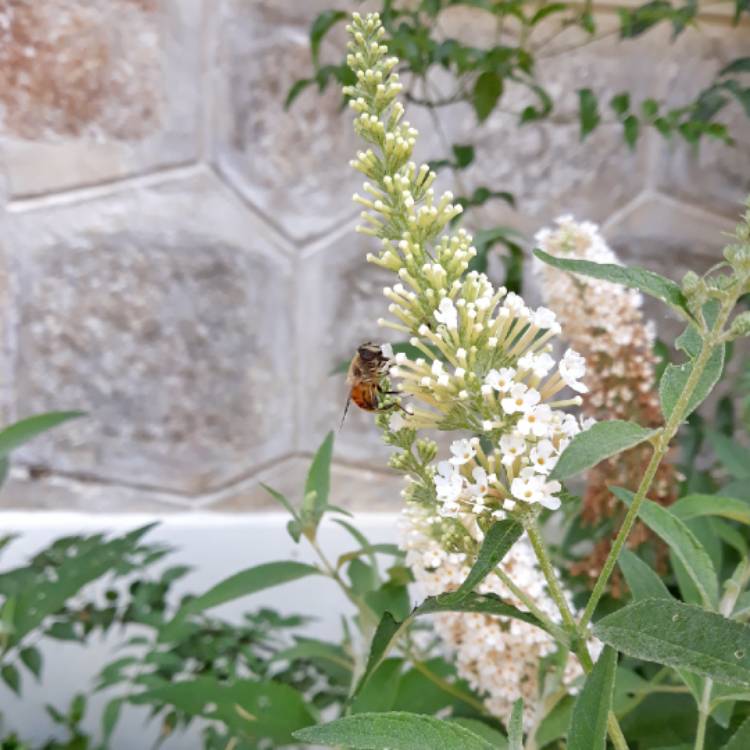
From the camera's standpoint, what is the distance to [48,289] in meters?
1.18

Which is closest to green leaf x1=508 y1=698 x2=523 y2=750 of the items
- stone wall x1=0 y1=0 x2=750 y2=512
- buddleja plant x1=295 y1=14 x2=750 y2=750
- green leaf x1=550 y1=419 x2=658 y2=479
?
buddleja plant x1=295 y1=14 x2=750 y2=750

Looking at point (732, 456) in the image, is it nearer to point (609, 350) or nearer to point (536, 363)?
point (609, 350)

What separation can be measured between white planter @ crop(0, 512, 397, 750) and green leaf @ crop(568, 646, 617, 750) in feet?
2.86

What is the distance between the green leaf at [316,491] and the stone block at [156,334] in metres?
0.62

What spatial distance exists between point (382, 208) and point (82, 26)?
90 cm

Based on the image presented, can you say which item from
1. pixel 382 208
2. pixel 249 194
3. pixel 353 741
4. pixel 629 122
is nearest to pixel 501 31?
pixel 629 122

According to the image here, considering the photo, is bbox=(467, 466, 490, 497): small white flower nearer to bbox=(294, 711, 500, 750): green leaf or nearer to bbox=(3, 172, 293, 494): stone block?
bbox=(294, 711, 500, 750): green leaf

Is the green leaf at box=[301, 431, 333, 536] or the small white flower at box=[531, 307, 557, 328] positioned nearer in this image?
the small white flower at box=[531, 307, 557, 328]

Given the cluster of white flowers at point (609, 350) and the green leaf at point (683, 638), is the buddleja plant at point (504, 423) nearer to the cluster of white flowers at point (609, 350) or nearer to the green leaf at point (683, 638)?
→ the green leaf at point (683, 638)

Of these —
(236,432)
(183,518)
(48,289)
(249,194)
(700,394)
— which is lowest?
(183,518)

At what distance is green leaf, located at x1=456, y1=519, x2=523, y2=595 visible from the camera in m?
0.35

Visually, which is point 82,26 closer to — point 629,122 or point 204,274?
point 204,274

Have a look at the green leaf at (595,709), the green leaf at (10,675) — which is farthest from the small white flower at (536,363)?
the green leaf at (10,675)

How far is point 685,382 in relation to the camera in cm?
38
